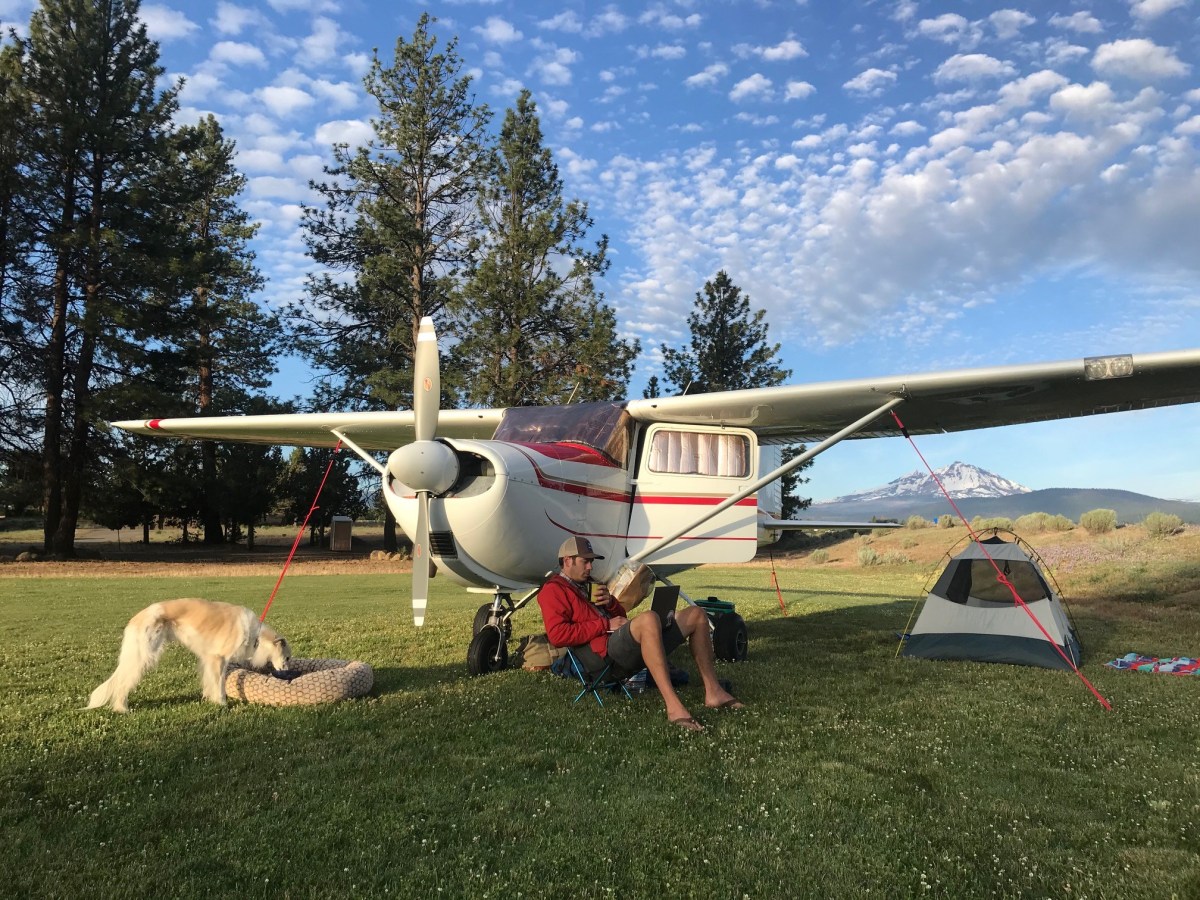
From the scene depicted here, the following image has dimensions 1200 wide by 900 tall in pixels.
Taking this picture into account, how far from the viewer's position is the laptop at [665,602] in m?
5.14

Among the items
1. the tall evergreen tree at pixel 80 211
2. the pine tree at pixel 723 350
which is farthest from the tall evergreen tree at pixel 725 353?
the tall evergreen tree at pixel 80 211

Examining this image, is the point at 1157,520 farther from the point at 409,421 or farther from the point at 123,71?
the point at 123,71

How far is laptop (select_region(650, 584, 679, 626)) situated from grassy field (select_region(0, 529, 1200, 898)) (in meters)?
0.64

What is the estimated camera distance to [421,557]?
539 centimetres

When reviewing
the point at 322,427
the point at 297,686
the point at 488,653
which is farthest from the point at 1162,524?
the point at 297,686

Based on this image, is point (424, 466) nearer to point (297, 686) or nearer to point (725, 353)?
point (297, 686)

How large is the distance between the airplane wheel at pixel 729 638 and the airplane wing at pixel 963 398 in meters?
2.17

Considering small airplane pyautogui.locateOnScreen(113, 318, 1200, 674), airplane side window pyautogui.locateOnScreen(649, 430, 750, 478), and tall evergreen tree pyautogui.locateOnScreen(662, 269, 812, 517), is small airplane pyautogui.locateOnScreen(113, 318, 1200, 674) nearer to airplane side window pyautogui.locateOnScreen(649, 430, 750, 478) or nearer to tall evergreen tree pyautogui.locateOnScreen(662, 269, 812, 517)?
airplane side window pyautogui.locateOnScreen(649, 430, 750, 478)

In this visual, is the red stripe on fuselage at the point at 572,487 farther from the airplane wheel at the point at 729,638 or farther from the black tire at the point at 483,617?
the airplane wheel at the point at 729,638

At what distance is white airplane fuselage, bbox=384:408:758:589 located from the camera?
558cm

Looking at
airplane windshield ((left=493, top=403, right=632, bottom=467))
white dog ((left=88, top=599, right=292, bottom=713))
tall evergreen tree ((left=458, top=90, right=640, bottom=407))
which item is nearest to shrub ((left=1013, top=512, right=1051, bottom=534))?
tall evergreen tree ((left=458, top=90, right=640, bottom=407))

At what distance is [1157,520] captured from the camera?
71.2 feet

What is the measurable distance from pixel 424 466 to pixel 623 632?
1.85 metres

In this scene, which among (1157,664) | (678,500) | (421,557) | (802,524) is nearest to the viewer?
(421,557)
